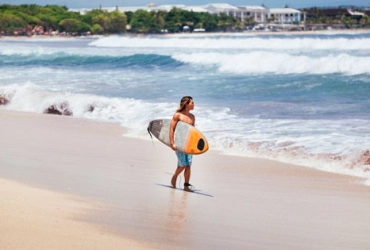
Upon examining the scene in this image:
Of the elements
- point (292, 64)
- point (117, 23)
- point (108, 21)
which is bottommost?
point (117, 23)

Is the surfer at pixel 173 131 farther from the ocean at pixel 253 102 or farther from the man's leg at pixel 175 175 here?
the ocean at pixel 253 102

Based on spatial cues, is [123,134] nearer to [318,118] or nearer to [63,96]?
[318,118]

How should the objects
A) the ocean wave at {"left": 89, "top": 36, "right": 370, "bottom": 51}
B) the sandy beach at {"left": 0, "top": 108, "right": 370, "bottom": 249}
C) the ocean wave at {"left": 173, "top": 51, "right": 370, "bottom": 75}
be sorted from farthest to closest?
the ocean wave at {"left": 89, "top": 36, "right": 370, "bottom": 51} → the ocean wave at {"left": 173, "top": 51, "right": 370, "bottom": 75} → the sandy beach at {"left": 0, "top": 108, "right": 370, "bottom": 249}

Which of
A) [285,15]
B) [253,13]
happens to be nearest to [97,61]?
[253,13]

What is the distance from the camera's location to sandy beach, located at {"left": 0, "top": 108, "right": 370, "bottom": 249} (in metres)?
5.44

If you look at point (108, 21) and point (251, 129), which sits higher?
point (251, 129)

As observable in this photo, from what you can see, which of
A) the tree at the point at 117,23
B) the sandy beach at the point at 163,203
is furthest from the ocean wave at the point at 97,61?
the tree at the point at 117,23

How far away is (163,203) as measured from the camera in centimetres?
669

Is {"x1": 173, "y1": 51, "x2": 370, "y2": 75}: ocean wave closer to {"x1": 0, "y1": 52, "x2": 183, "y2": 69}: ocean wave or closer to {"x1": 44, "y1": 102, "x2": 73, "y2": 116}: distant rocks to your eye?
{"x1": 0, "y1": 52, "x2": 183, "y2": 69}: ocean wave

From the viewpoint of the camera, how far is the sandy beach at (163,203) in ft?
17.9

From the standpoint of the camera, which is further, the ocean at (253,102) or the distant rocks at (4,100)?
the distant rocks at (4,100)

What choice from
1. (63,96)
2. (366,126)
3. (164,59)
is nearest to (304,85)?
(63,96)

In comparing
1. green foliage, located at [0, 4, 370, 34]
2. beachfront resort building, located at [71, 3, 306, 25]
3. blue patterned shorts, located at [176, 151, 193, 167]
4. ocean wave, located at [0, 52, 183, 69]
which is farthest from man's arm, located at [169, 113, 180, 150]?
beachfront resort building, located at [71, 3, 306, 25]

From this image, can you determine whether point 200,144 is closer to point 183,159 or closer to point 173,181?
point 183,159
